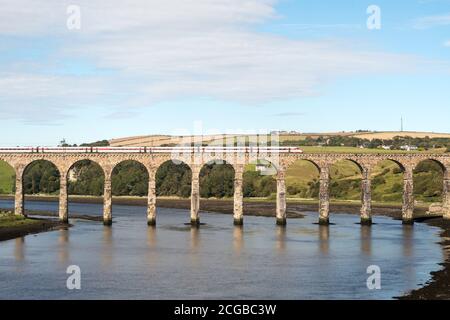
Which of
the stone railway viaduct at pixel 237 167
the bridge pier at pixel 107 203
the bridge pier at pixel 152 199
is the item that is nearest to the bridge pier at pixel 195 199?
the stone railway viaduct at pixel 237 167

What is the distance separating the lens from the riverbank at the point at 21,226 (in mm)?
79312

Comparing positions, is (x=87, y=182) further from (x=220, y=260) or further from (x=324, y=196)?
(x=220, y=260)

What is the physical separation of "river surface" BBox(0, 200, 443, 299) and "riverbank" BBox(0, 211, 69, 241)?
2.09 metres

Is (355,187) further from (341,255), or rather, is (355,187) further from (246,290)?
(246,290)

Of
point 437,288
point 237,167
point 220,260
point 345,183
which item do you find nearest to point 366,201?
point 237,167

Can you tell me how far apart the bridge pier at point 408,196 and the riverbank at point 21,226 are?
40157 mm

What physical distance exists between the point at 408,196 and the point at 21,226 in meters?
44.9

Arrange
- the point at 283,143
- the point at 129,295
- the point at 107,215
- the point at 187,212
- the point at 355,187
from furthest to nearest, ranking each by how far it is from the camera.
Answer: the point at 283,143
the point at 355,187
the point at 187,212
the point at 107,215
the point at 129,295

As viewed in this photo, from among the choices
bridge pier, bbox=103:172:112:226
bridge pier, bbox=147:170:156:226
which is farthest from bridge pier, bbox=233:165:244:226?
bridge pier, bbox=103:172:112:226

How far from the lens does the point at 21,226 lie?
84.8m

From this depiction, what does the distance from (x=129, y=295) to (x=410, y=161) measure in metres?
53.1
